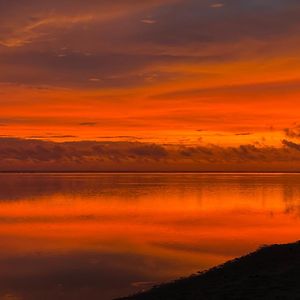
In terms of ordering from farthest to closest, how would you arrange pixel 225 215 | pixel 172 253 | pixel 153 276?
pixel 225 215 < pixel 172 253 < pixel 153 276

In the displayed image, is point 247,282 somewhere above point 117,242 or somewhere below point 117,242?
above

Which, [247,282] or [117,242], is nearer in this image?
[247,282]

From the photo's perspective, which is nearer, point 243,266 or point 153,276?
point 243,266

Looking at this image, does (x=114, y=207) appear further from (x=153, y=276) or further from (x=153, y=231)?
(x=153, y=276)

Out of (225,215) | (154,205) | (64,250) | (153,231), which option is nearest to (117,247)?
(64,250)

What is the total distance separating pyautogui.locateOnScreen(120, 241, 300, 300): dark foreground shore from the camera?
1537cm

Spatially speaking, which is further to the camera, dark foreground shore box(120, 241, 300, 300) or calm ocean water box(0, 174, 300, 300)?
calm ocean water box(0, 174, 300, 300)

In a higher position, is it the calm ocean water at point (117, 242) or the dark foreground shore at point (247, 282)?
the dark foreground shore at point (247, 282)

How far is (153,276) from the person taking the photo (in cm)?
2473

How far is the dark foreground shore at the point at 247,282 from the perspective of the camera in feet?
50.4

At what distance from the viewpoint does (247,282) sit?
17422mm

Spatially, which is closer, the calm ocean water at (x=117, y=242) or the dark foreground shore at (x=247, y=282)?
the dark foreground shore at (x=247, y=282)

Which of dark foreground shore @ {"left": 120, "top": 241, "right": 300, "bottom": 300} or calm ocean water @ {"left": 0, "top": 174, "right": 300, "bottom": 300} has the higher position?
dark foreground shore @ {"left": 120, "top": 241, "right": 300, "bottom": 300}

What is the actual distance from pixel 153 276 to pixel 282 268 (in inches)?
269
